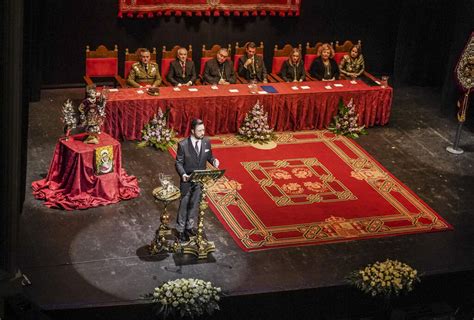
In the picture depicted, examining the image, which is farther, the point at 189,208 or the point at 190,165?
the point at 189,208

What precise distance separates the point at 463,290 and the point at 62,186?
490cm

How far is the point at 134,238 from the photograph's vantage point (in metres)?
10.1

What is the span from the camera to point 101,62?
13578mm

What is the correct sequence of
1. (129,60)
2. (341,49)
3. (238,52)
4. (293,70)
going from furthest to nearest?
1. (341,49)
2. (238,52)
3. (293,70)
4. (129,60)

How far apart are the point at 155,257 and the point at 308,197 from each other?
2.56 metres

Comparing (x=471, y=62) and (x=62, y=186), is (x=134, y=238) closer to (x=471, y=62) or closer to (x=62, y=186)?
(x=62, y=186)

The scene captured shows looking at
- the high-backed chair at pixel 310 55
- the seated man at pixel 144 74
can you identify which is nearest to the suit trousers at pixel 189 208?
the seated man at pixel 144 74

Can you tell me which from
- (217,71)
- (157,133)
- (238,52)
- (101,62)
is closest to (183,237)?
(157,133)

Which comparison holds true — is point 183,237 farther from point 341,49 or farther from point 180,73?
point 341,49

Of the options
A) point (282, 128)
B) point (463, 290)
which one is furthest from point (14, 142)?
point (282, 128)

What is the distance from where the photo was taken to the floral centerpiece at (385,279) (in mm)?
9094

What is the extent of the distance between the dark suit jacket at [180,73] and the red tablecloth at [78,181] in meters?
2.75

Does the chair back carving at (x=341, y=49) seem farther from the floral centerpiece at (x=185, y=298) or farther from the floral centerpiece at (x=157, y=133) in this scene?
the floral centerpiece at (x=185, y=298)

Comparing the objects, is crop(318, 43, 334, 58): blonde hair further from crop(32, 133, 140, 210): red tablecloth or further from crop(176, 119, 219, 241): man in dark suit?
crop(176, 119, 219, 241): man in dark suit
